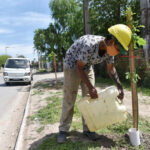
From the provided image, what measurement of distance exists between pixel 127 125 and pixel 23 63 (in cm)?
965

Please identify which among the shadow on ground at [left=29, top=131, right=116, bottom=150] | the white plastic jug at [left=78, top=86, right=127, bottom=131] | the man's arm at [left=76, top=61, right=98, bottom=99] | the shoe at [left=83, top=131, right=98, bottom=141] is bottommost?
the shadow on ground at [left=29, top=131, right=116, bottom=150]

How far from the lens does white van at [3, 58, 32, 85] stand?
11066mm

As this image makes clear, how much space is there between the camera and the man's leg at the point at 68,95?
2732 mm

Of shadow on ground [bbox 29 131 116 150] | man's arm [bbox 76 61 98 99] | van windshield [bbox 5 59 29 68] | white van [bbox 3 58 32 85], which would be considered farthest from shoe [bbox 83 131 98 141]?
van windshield [bbox 5 59 29 68]

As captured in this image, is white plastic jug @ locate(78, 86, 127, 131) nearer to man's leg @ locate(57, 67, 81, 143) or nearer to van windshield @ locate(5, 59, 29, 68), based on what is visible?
man's leg @ locate(57, 67, 81, 143)

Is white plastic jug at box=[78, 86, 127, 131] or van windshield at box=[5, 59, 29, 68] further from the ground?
van windshield at box=[5, 59, 29, 68]

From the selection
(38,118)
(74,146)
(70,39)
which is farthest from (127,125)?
(70,39)

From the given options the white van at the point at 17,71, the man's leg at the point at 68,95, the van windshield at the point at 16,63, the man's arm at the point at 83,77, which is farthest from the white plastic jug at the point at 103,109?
the van windshield at the point at 16,63

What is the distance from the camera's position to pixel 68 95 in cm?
280

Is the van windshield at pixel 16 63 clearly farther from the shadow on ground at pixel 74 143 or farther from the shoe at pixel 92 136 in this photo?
the shoe at pixel 92 136

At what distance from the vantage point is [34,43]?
89.1 ft

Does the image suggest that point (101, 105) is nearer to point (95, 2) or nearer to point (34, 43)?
point (95, 2)

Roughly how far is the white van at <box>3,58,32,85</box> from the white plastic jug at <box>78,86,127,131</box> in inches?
364

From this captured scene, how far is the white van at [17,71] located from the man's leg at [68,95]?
28.8 ft
